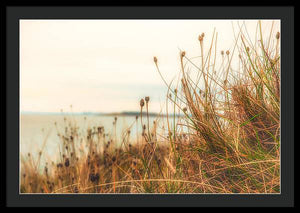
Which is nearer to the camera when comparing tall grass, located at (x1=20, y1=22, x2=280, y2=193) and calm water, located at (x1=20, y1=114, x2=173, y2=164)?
tall grass, located at (x1=20, y1=22, x2=280, y2=193)

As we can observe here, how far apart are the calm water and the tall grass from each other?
0.23 feet

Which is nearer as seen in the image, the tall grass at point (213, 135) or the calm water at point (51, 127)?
the tall grass at point (213, 135)

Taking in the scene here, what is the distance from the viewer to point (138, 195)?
229 centimetres

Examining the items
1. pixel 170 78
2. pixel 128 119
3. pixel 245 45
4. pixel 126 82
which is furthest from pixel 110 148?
pixel 245 45

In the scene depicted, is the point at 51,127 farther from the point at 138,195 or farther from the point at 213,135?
the point at 213,135

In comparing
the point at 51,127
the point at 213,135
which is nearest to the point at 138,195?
the point at 213,135

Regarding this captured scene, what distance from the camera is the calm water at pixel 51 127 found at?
2406mm

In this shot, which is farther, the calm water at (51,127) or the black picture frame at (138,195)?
the calm water at (51,127)

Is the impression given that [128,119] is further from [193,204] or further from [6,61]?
[6,61]

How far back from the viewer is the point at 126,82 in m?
2.43

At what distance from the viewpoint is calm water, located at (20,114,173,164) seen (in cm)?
241

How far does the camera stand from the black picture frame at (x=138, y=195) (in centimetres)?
227

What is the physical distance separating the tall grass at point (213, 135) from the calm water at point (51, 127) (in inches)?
2.7

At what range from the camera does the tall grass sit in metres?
2.27
